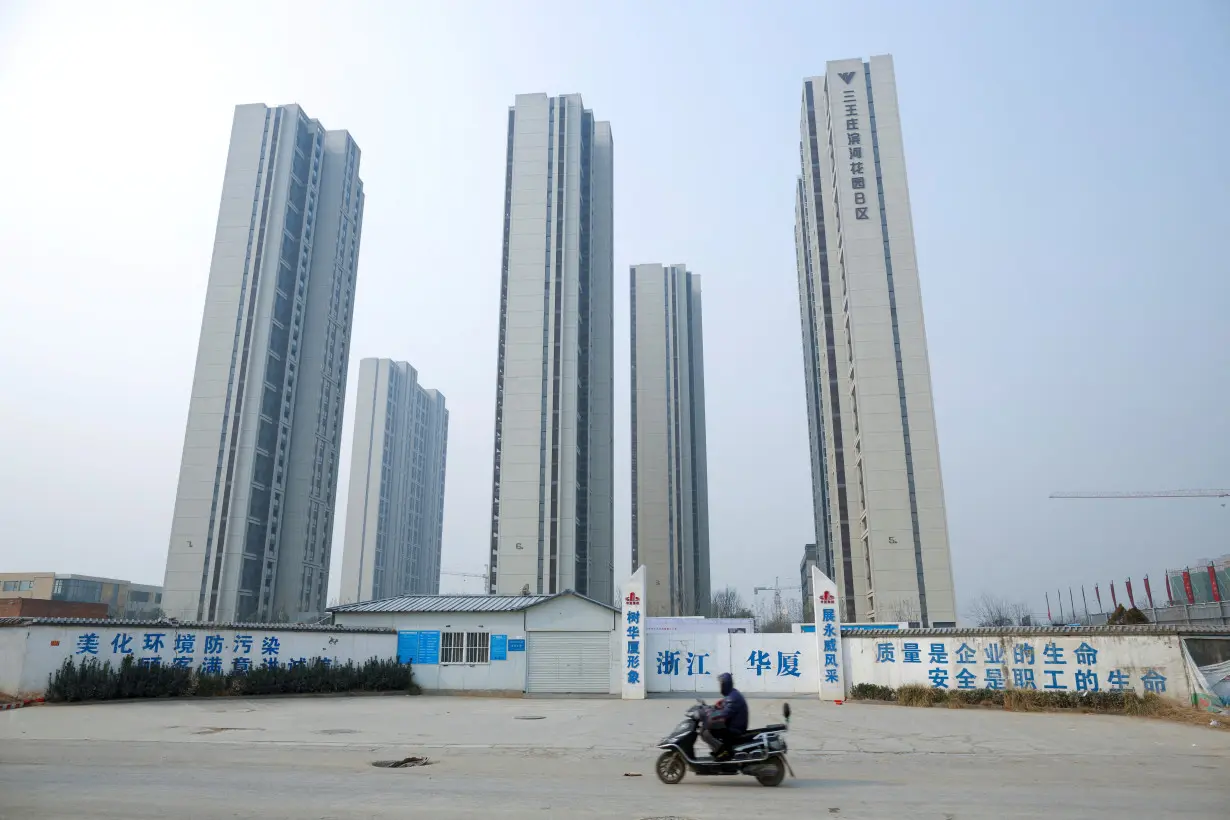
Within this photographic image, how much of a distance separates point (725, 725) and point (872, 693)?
16.1 metres

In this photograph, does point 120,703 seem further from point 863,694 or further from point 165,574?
point 165,574

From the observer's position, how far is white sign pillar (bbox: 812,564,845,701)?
80.0ft

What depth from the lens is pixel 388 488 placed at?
103250 millimetres

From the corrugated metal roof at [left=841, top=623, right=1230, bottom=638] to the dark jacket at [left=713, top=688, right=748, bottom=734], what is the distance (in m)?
Answer: 14.9

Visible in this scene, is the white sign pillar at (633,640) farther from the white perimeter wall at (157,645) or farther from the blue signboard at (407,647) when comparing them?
the white perimeter wall at (157,645)

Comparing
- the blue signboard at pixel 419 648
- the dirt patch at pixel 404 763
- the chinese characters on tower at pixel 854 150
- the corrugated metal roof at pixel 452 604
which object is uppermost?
the chinese characters on tower at pixel 854 150

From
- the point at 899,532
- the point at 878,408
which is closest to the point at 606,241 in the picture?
the point at 878,408

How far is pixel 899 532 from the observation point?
49250 millimetres

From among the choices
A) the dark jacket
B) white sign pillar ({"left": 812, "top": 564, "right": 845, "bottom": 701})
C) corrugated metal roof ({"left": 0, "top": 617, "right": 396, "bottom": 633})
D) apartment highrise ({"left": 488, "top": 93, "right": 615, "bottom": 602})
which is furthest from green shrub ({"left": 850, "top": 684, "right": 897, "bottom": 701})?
apartment highrise ({"left": 488, "top": 93, "right": 615, "bottom": 602})

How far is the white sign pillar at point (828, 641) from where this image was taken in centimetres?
2439

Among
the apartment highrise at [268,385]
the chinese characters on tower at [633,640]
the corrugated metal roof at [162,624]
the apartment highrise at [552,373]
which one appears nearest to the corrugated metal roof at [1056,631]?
the chinese characters on tower at [633,640]

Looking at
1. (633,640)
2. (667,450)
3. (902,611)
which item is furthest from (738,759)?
(667,450)

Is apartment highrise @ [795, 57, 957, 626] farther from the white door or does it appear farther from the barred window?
the barred window

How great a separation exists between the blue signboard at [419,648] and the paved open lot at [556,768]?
9.87m
